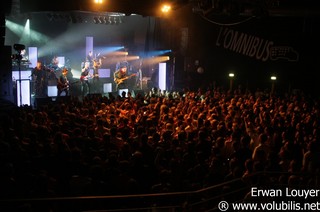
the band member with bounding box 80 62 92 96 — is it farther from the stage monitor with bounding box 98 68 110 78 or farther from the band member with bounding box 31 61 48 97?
the stage monitor with bounding box 98 68 110 78

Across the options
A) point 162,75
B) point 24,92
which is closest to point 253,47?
point 162,75

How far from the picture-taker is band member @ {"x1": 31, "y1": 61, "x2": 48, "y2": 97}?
18578 mm

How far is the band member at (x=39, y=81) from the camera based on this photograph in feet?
61.0

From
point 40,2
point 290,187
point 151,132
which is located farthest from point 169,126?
point 40,2

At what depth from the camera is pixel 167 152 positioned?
6.75m

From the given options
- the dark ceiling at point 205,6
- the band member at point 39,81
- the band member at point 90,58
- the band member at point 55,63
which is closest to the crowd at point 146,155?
the dark ceiling at point 205,6

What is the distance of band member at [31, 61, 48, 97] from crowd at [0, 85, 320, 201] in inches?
355

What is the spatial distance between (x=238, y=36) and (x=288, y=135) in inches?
469

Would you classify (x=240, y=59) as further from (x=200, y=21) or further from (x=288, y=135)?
(x=288, y=135)

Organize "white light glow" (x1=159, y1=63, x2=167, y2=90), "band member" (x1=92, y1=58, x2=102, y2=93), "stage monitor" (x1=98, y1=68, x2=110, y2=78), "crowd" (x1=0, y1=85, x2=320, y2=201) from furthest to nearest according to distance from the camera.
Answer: "stage monitor" (x1=98, y1=68, x2=110, y2=78) < "band member" (x1=92, y1=58, x2=102, y2=93) < "white light glow" (x1=159, y1=63, x2=167, y2=90) < "crowd" (x1=0, y1=85, x2=320, y2=201)

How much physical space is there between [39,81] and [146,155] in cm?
1317

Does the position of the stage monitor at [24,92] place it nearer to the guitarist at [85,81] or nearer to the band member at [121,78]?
the guitarist at [85,81]

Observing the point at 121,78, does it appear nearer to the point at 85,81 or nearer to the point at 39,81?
the point at 85,81

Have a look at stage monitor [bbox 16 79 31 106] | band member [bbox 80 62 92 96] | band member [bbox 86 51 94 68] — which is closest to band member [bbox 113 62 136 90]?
band member [bbox 80 62 92 96]
